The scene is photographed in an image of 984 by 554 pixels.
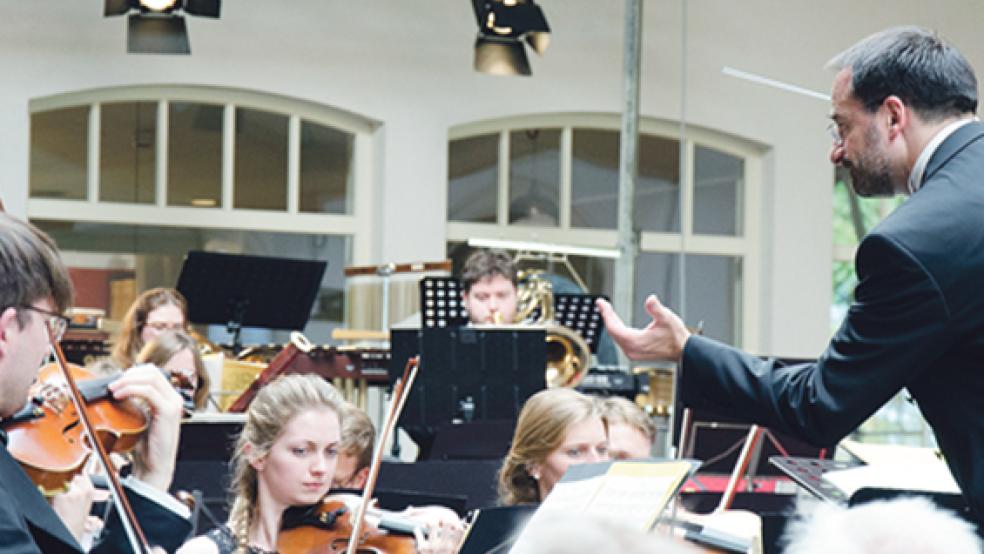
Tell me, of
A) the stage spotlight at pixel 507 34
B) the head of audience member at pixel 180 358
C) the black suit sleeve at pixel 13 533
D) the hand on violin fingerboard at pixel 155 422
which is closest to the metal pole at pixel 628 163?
the stage spotlight at pixel 507 34

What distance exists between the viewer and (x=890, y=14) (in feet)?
32.1

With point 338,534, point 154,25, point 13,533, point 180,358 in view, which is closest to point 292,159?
point 154,25

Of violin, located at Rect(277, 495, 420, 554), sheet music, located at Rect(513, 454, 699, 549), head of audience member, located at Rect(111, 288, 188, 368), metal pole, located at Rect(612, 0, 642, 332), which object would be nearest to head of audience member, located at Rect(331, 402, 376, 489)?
violin, located at Rect(277, 495, 420, 554)

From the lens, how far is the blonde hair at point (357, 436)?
395 centimetres

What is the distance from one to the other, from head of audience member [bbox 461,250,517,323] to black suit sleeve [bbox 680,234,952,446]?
394cm

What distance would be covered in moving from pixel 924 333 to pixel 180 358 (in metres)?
3.14

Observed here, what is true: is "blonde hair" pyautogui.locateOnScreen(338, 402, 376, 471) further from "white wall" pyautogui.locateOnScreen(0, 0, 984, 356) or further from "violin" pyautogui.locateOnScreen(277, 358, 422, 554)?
"white wall" pyautogui.locateOnScreen(0, 0, 984, 356)

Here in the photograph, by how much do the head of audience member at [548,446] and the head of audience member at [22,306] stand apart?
6.76 feet

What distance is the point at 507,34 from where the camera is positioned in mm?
7988

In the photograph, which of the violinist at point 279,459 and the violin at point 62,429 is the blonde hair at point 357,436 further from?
the violin at point 62,429

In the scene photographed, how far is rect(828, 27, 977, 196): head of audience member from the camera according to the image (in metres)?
2.36

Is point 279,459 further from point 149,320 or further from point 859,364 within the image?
point 149,320

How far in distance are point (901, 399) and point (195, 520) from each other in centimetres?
711

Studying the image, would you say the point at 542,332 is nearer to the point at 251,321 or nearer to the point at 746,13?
the point at 251,321
